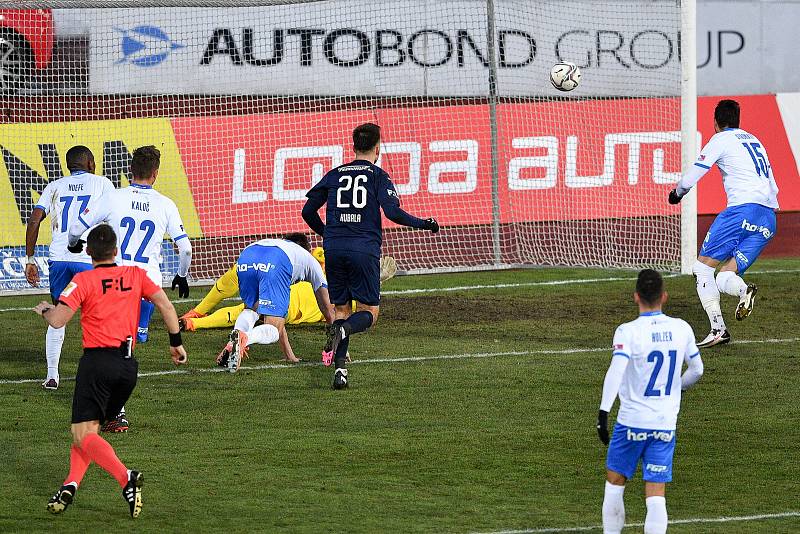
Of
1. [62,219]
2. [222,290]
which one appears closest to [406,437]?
[62,219]

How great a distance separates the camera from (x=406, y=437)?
9781 millimetres

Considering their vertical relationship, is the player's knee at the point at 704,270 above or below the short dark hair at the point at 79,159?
below

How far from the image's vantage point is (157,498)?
26.8 ft

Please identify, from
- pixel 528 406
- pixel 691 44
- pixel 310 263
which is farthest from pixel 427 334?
pixel 691 44

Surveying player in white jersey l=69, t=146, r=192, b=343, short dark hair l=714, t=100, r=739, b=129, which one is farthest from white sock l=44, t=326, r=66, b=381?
short dark hair l=714, t=100, r=739, b=129

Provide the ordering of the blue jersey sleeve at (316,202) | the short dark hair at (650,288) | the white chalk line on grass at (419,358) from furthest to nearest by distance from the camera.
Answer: the white chalk line on grass at (419,358)
the blue jersey sleeve at (316,202)
the short dark hair at (650,288)

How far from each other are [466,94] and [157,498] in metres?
14.3

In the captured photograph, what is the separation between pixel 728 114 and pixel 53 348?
21.7 feet

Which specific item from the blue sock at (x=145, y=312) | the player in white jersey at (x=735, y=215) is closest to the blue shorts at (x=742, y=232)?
the player in white jersey at (x=735, y=215)

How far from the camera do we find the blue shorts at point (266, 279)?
39.5 ft

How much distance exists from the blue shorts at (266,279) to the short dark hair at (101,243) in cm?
411

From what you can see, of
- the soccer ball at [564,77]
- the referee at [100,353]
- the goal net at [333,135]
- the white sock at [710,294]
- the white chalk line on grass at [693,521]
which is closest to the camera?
the white chalk line on grass at [693,521]

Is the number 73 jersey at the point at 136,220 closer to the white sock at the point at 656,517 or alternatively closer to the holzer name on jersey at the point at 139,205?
the holzer name on jersey at the point at 139,205

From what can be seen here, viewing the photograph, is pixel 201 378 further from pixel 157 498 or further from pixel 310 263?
pixel 157 498
